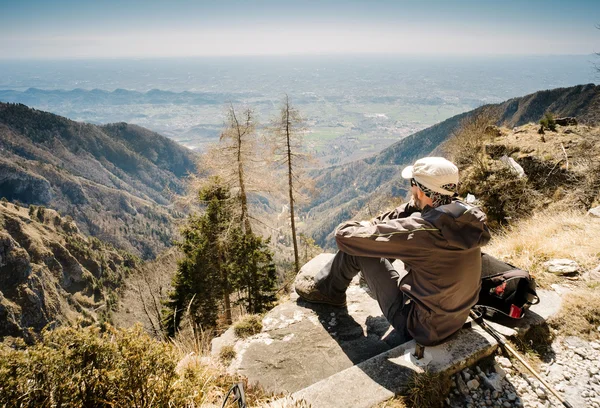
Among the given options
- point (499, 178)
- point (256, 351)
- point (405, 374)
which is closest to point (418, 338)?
point (405, 374)

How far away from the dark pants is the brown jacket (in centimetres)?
25

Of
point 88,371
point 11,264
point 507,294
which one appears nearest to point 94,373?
point 88,371

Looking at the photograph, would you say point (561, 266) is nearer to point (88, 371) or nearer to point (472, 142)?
point (88, 371)

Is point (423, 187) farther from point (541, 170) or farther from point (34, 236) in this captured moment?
point (34, 236)

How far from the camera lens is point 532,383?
2998 mm

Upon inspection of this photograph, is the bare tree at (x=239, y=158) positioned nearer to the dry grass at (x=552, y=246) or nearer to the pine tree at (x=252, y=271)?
the pine tree at (x=252, y=271)

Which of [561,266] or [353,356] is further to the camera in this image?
[561,266]

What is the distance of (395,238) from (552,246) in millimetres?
A: 4058

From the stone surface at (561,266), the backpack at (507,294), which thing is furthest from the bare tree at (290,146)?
the backpack at (507,294)

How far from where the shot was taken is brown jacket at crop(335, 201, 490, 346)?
2793mm

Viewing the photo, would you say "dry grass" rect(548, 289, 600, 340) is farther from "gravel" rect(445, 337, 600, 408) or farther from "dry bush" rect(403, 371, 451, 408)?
"dry bush" rect(403, 371, 451, 408)

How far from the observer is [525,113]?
471 feet

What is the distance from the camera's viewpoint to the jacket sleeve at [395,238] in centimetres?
288

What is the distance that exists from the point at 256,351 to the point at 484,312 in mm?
3023
